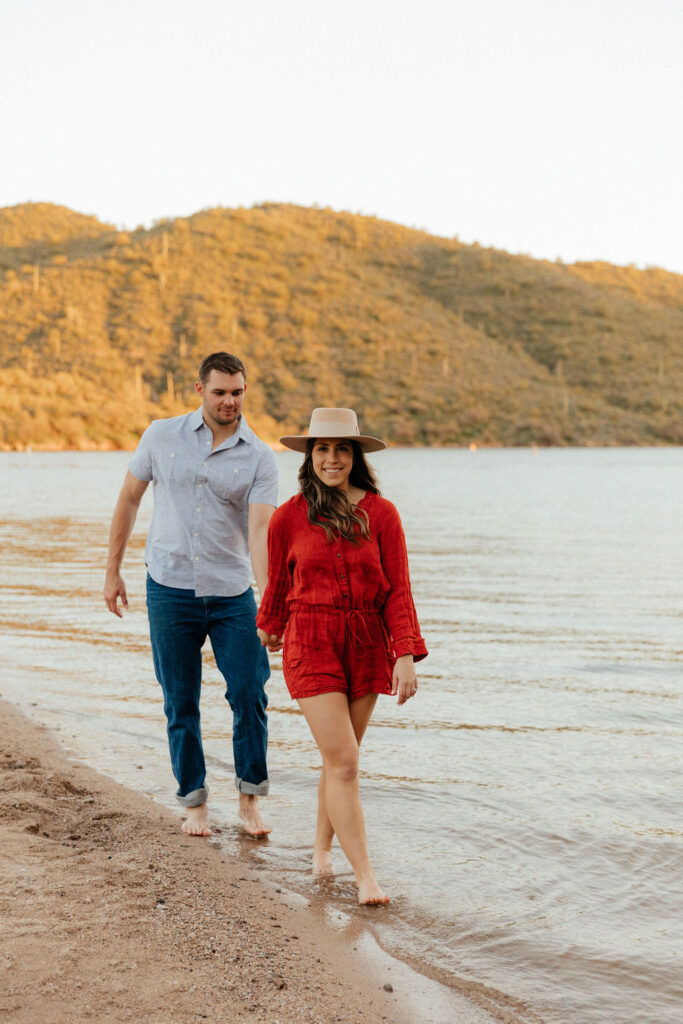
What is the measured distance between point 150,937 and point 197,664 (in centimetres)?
150

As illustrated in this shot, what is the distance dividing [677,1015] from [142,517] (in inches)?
906

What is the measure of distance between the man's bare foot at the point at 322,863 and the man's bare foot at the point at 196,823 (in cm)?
66

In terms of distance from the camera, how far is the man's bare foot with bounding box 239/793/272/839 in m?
4.97

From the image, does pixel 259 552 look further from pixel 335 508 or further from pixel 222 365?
pixel 222 365

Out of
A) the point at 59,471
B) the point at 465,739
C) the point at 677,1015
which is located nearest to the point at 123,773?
the point at 465,739

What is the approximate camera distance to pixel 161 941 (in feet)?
11.2

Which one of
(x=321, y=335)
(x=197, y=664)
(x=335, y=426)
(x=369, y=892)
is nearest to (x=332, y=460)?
(x=335, y=426)

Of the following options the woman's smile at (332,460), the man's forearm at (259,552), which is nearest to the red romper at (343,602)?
the woman's smile at (332,460)

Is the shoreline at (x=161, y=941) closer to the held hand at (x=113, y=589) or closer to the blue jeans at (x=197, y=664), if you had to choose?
the blue jeans at (x=197, y=664)

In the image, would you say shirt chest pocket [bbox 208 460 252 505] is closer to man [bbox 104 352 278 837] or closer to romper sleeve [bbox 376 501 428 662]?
man [bbox 104 352 278 837]

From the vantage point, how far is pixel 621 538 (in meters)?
22.6

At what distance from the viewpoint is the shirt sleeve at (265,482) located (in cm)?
448

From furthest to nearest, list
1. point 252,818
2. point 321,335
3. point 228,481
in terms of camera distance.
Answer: point 321,335 → point 252,818 → point 228,481

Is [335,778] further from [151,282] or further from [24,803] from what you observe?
[151,282]
